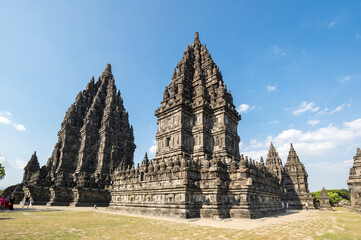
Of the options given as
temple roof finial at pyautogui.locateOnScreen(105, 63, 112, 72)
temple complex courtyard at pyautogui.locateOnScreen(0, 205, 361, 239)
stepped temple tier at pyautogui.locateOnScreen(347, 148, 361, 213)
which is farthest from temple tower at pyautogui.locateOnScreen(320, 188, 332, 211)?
temple roof finial at pyautogui.locateOnScreen(105, 63, 112, 72)

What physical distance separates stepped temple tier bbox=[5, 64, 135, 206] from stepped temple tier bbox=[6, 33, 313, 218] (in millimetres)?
194

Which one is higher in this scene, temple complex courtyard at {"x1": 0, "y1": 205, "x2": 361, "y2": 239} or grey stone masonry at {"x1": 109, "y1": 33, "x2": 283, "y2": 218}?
grey stone masonry at {"x1": 109, "y1": 33, "x2": 283, "y2": 218}

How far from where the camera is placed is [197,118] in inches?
1086

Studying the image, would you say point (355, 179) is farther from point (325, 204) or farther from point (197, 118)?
point (197, 118)

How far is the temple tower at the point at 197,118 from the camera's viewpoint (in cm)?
2570

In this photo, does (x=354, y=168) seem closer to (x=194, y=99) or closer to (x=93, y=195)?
(x=194, y=99)

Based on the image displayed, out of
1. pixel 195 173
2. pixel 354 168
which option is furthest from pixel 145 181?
pixel 354 168

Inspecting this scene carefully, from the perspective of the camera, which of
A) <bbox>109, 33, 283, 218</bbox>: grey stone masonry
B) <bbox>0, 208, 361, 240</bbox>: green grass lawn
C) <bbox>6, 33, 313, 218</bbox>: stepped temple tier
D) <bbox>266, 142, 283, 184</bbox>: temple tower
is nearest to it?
<bbox>0, 208, 361, 240</bbox>: green grass lawn

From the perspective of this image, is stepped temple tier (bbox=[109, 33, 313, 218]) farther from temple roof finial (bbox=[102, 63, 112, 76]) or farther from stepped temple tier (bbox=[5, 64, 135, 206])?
temple roof finial (bbox=[102, 63, 112, 76])

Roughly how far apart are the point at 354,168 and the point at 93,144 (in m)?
50.9

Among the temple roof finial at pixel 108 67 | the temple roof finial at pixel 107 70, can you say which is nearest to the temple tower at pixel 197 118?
the temple roof finial at pixel 107 70

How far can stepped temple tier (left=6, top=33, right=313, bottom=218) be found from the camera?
17125 mm

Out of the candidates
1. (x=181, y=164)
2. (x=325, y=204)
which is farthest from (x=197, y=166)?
(x=325, y=204)

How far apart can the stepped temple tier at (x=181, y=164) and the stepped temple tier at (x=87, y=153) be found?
0.19m
